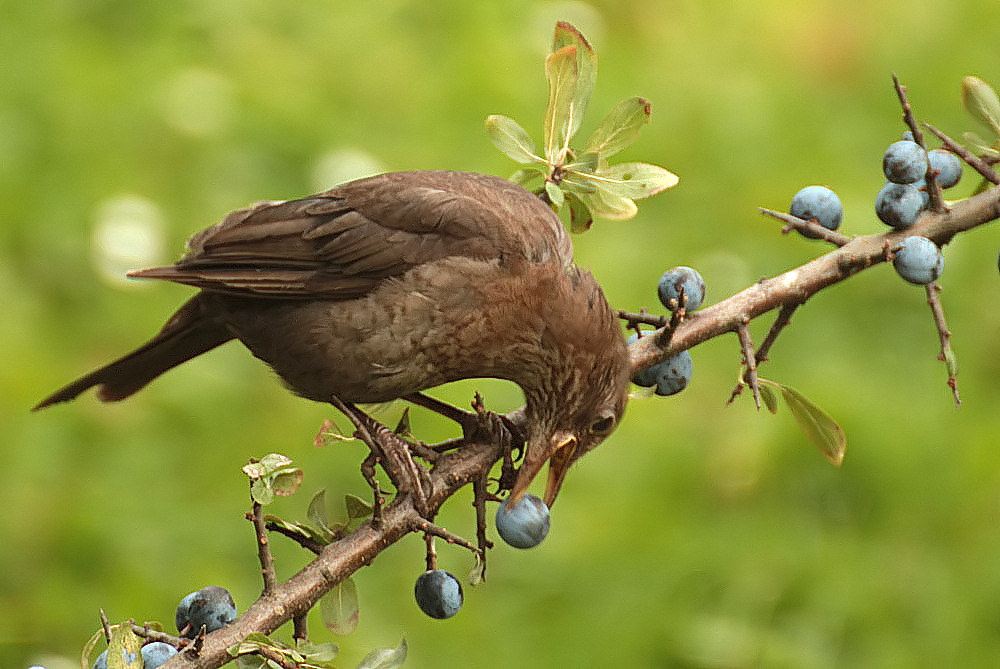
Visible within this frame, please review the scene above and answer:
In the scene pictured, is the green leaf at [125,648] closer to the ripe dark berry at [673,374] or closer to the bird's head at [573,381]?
the bird's head at [573,381]

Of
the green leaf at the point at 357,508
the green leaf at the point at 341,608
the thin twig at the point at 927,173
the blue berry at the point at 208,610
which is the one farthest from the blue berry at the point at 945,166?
the blue berry at the point at 208,610

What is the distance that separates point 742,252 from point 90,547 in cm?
298

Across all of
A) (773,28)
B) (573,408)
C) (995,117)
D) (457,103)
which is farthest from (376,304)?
(773,28)

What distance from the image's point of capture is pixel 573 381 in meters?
2.89

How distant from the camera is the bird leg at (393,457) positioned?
8.47 feet

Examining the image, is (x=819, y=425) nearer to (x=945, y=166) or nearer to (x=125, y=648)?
(x=945, y=166)

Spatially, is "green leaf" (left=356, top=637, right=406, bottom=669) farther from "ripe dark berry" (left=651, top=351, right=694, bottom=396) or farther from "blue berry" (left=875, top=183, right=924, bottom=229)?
"blue berry" (left=875, top=183, right=924, bottom=229)

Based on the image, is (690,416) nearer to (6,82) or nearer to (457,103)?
(457,103)

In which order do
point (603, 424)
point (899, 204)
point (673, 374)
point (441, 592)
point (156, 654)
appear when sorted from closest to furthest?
point (156, 654), point (441, 592), point (899, 204), point (673, 374), point (603, 424)

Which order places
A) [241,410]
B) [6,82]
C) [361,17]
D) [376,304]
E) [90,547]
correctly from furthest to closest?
1. [361,17]
2. [6,82]
3. [241,410]
4. [90,547]
5. [376,304]

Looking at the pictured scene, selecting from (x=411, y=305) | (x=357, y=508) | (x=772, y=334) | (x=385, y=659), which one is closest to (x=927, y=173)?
(x=772, y=334)

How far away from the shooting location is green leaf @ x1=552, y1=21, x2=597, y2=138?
271cm

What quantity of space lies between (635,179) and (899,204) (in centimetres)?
54

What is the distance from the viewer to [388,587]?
4.54m
